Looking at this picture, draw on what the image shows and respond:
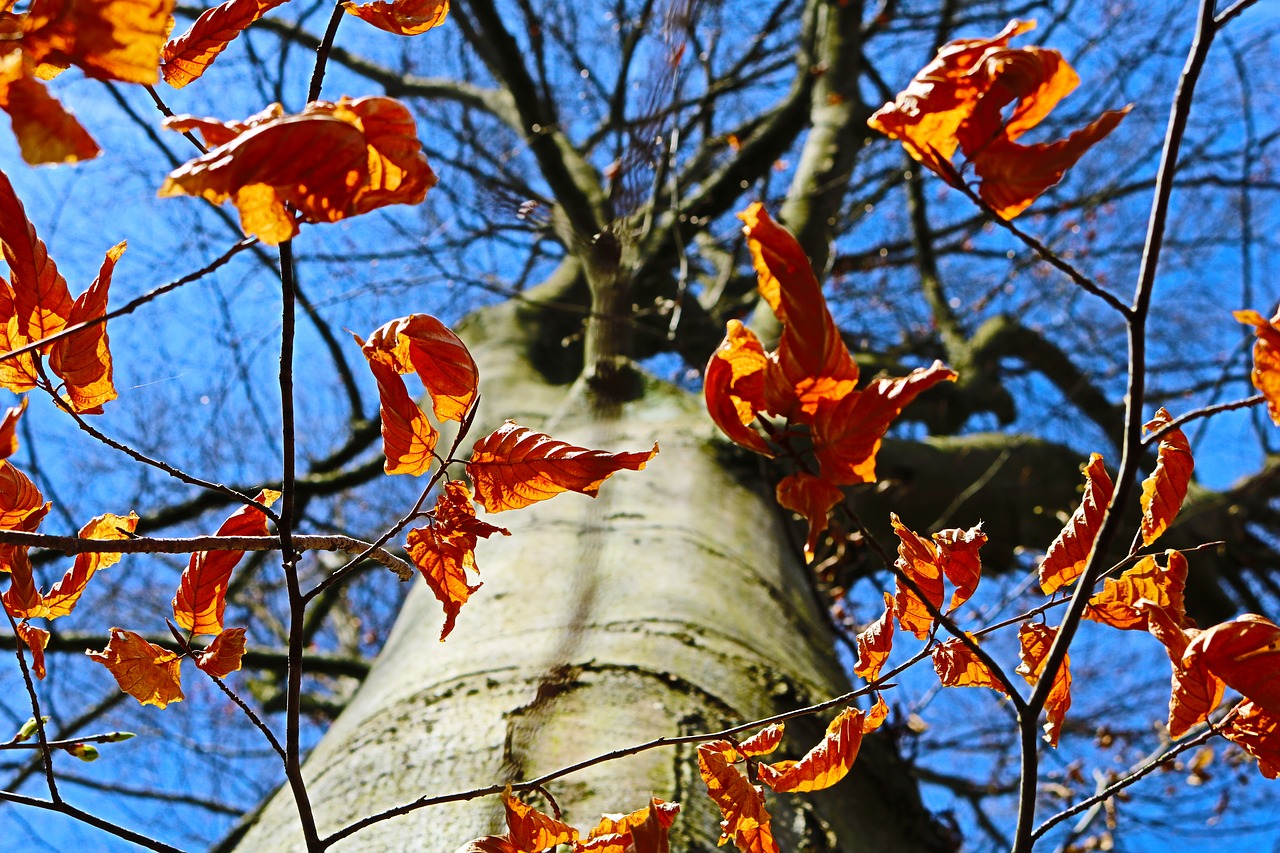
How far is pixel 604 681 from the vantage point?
853 mm

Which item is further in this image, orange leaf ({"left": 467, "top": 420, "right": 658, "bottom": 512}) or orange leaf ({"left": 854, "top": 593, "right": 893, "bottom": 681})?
orange leaf ({"left": 854, "top": 593, "right": 893, "bottom": 681})

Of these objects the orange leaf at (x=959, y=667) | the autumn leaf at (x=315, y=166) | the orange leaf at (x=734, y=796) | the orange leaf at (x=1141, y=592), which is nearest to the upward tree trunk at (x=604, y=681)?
the orange leaf at (x=734, y=796)

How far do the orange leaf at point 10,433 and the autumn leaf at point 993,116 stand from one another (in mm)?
472

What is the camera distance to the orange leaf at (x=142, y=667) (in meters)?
0.56

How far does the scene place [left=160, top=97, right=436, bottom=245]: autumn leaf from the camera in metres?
0.32

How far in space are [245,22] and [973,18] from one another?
9.30 ft

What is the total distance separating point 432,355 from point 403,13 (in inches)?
8.1

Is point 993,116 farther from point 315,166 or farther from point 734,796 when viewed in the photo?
point 734,796

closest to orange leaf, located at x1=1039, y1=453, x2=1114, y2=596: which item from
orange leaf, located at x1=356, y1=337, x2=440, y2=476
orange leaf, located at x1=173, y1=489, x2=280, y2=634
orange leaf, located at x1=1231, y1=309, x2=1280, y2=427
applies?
orange leaf, located at x1=1231, y1=309, x2=1280, y2=427

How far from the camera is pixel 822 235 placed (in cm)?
190

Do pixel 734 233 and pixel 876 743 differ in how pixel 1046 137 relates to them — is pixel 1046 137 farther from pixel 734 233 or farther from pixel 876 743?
pixel 876 743

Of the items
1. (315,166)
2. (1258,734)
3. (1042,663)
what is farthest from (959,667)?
(315,166)

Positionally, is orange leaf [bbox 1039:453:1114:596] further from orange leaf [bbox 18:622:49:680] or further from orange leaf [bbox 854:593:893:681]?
orange leaf [bbox 18:622:49:680]

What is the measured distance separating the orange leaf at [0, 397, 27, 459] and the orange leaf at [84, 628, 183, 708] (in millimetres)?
153
